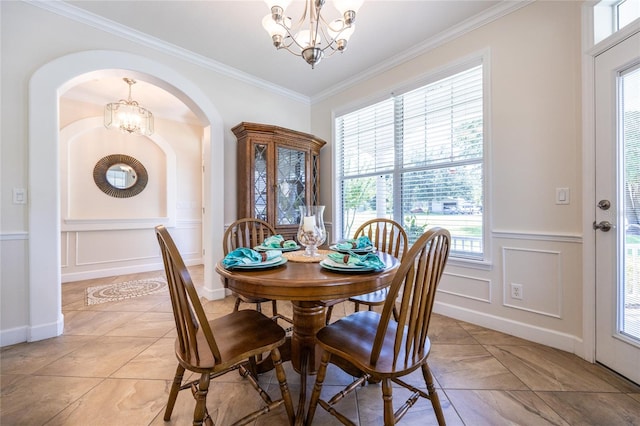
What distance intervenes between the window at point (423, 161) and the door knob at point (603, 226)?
2.29 ft

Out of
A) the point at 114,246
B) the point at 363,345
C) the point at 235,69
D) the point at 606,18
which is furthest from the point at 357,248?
the point at 114,246

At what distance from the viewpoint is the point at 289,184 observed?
3.19 metres

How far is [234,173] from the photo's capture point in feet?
10.1

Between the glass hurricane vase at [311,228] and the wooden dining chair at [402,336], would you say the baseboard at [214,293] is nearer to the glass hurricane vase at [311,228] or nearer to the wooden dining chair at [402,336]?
the glass hurricane vase at [311,228]

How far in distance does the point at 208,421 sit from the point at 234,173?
8.21ft

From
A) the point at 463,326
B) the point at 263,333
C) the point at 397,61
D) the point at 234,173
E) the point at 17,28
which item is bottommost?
the point at 463,326

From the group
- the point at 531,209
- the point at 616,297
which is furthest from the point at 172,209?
the point at 616,297

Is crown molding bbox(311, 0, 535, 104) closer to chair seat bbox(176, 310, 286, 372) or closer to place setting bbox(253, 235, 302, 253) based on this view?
place setting bbox(253, 235, 302, 253)

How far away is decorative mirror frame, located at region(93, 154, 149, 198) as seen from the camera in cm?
384

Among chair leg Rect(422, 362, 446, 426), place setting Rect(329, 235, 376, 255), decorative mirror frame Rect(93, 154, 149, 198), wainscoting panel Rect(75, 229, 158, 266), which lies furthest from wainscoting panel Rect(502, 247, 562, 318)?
decorative mirror frame Rect(93, 154, 149, 198)

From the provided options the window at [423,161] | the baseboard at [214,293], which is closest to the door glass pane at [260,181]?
the baseboard at [214,293]

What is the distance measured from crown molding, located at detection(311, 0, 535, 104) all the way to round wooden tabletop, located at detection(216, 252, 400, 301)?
2412mm

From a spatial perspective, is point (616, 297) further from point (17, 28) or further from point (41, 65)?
point (17, 28)

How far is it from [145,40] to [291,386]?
3.23 metres
